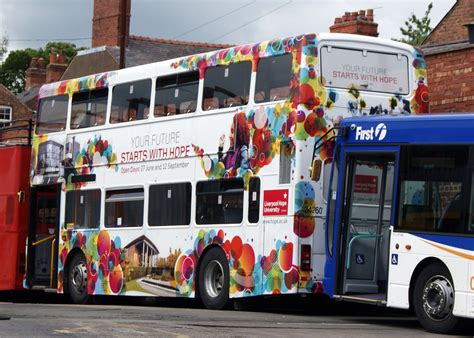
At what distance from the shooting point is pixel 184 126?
21000 millimetres

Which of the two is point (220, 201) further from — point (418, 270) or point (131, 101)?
point (418, 270)

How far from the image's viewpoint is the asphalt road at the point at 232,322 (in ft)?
45.9

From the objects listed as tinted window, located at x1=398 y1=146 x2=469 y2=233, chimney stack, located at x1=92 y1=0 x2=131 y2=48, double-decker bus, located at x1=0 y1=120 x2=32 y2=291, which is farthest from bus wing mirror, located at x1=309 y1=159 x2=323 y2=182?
chimney stack, located at x1=92 y1=0 x2=131 y2=48

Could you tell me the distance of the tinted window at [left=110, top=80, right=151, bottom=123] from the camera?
22266mm

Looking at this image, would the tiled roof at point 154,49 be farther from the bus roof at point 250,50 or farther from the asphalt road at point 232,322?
the asphalt road at point 232,322

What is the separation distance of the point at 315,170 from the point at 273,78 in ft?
5.85

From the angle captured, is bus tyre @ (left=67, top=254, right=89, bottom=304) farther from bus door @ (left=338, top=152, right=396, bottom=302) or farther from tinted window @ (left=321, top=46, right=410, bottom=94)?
bus door @ (left=338, top=152, right=396, bottom=302)

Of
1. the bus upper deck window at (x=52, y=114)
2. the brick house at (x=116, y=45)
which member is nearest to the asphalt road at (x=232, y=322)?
the bus upper deck window at (x=52, y=114)

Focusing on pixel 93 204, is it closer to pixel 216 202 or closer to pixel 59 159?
pixel 59 159

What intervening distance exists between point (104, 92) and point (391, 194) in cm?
871

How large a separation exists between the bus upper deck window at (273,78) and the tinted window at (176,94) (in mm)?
1978

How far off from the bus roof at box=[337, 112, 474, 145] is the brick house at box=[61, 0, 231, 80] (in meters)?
29.1

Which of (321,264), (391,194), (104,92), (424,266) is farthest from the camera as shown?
(104,92)

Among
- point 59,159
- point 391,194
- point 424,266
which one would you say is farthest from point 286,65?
point 59,159
